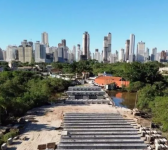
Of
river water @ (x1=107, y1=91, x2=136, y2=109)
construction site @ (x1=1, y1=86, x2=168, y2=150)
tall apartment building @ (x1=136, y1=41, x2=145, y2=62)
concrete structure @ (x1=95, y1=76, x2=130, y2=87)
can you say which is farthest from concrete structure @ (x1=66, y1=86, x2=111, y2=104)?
tall apartment building @ (x1=136, y1=41, x2=145, y2=62)

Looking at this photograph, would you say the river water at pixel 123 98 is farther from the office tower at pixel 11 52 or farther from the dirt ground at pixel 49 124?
the office tower at pixel 11 52

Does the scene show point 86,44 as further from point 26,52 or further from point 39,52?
point 26,52

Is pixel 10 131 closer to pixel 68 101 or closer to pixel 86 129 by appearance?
pixel 86 129

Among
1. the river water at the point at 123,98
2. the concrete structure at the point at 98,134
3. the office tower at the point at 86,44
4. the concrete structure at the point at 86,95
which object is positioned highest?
the office tower at the point at 86,44

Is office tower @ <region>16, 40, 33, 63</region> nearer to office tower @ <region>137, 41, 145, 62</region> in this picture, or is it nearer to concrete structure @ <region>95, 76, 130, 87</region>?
concrete structure @ <region>95, 76, 130, 87</region>

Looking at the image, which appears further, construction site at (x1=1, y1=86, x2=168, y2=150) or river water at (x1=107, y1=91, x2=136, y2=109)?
river water at (x1=107, y1=91, x2=136, y2=109)

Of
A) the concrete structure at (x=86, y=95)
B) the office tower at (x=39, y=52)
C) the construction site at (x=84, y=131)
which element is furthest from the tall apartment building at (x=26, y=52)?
the construction site at (x=84, y=131)

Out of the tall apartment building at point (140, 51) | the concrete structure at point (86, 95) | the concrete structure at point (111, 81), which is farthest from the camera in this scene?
the tall apartment building at point (140, 51)

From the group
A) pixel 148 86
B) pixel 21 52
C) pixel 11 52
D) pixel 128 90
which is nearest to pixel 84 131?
pixel 148 86
